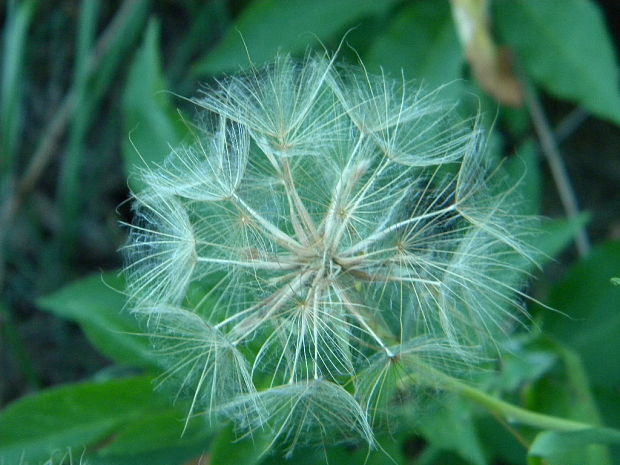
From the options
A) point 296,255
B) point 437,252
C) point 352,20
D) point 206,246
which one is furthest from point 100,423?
point 352,20

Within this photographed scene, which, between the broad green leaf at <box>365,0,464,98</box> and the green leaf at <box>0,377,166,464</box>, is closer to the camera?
the green leaf at <box>0,377,166,464</box>

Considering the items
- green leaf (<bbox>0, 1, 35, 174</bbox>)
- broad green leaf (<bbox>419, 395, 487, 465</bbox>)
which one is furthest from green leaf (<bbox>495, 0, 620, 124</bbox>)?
green leaf (<bbox>0, 1, 35, 174</bbox>)

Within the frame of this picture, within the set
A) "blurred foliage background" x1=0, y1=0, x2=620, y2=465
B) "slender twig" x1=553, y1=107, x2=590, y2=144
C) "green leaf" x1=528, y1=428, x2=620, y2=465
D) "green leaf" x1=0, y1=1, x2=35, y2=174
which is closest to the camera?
"green leaf" x1=528, y1=428, x2=620, y2=465

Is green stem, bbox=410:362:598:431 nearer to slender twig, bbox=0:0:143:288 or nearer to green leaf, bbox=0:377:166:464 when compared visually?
green leaf, bbox=0:377:166:464

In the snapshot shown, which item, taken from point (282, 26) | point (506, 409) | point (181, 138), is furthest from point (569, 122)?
point (506, 409)

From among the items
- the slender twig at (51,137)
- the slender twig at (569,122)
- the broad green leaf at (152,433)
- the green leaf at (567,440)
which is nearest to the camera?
the green leaf at (567,440)

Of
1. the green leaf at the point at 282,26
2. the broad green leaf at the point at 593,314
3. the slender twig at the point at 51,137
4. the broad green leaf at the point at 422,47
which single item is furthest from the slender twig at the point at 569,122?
the slender twig at the point at 51,137

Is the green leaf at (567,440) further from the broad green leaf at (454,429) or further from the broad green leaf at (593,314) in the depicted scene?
the broad green leaf at (593,314)
